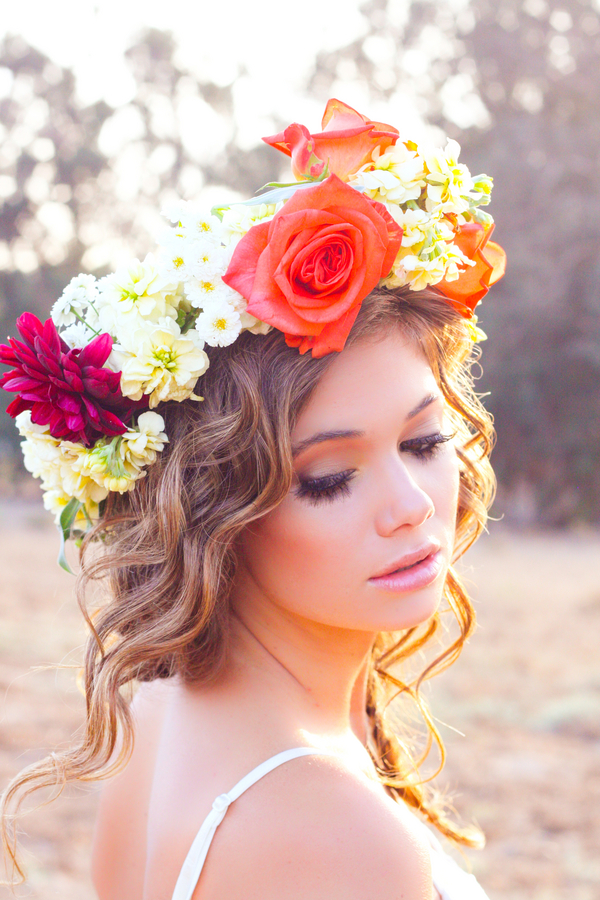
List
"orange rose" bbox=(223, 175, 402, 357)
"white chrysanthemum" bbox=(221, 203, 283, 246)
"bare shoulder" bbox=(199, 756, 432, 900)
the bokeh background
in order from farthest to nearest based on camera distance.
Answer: the bokeh background → "white chrysanthemum" bbox=(221, 203, 283, 246) → "orange rose" bbox=(223, 175, 402, 357) → "bare shoulder" bbox=(199, 756, 432, 900)

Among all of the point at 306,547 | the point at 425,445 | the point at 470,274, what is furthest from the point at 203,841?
the point at 470,274

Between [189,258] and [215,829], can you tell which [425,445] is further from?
[215,829]

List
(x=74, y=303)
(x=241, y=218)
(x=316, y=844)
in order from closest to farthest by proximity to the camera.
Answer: (x=316, y=844), (x=241, y=218), (x=74, y=303)

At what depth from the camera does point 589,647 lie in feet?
25.9

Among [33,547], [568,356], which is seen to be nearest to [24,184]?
[33,547]

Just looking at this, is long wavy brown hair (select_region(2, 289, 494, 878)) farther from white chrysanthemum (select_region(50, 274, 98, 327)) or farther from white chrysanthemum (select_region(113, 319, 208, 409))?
white chrysanthemum (select_region(50, 274, 98, 327))

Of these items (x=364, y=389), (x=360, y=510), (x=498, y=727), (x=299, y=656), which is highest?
(x=364, y=389)

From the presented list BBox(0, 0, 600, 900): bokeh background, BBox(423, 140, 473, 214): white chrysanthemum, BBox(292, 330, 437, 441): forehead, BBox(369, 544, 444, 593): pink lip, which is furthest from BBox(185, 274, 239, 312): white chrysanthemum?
BBox(0, 0, 600, 900): bokeh background

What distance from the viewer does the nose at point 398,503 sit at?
64.7 inches

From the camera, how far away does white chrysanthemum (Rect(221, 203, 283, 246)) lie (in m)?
1.70

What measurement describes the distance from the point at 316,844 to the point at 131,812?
0.63m

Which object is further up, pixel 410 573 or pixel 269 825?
pixel 410 573

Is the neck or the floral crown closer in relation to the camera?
the floral crown

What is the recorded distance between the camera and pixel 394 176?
174 cm
